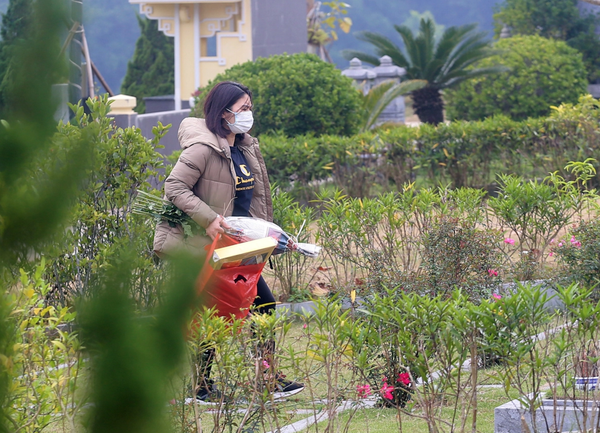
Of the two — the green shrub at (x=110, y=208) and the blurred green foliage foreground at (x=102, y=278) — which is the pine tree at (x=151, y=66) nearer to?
the green shrub at (x=110, y=208)

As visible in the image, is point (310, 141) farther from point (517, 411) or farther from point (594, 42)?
point (594, 42)

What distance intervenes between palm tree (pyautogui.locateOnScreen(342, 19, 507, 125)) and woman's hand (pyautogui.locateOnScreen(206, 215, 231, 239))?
13.9 meters

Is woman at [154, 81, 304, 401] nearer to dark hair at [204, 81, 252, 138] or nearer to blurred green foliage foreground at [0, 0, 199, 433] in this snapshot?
dark hair at [204, 81, 252, 138]

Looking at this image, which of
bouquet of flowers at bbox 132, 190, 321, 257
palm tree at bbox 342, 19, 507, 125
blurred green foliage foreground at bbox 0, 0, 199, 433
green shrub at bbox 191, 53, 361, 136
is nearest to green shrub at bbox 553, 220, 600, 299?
bouquet of flowers at bbox 132, 190, 321, 257

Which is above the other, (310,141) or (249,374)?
(310,141)

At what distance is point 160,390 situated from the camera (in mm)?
800

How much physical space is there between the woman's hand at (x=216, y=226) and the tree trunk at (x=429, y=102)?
14485 mm

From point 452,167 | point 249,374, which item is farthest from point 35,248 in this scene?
point 452,167

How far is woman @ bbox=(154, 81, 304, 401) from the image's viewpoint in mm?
3883

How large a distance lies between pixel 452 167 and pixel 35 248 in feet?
30.1

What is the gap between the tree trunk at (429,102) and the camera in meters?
→ 17.8

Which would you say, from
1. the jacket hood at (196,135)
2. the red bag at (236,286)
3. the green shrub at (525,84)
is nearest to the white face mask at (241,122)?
the jacket hood at (196,135)

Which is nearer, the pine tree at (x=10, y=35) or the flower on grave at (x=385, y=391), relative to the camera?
the pine tree at (x=10, y=35)

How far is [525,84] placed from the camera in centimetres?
1666
